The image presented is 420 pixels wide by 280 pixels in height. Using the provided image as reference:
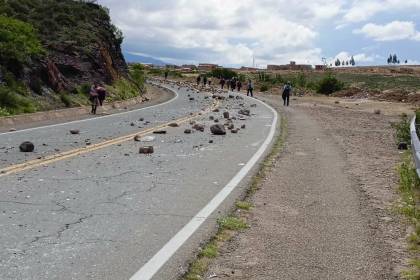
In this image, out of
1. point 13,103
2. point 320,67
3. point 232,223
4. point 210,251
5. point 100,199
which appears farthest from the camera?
point 320,67

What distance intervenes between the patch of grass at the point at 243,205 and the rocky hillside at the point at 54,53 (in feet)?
49.1

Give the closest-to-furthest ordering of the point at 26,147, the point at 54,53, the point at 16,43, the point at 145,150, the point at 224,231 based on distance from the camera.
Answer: the point at 224,231
the point at 26,147
the point at 145,150
the point at 16,43
the point at 54,53

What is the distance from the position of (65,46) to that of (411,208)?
28467 mm

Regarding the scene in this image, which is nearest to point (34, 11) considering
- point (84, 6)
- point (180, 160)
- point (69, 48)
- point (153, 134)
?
point (69, 48)

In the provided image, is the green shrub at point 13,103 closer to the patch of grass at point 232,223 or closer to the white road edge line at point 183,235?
the white road edge line at point 183,235

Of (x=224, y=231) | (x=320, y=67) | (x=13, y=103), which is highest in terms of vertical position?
(x=13, y=103)

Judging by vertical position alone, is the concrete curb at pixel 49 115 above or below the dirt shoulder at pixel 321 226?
below

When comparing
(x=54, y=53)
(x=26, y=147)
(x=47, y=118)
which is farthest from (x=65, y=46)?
(x=26, y=147)

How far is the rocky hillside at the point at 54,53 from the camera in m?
24.4

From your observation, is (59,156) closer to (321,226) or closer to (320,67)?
(321,226)

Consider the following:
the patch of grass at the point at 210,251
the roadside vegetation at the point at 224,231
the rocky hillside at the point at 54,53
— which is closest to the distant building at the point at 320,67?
the rocky hillside at the point at 54,53

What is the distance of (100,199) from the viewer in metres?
7.59

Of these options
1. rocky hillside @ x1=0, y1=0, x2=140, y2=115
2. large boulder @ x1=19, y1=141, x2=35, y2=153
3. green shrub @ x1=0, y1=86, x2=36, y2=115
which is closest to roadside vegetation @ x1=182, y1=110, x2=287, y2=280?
large boulder @ x1=19, y1=141, x2=35, y2=153

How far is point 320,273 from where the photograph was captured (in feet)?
16.5
